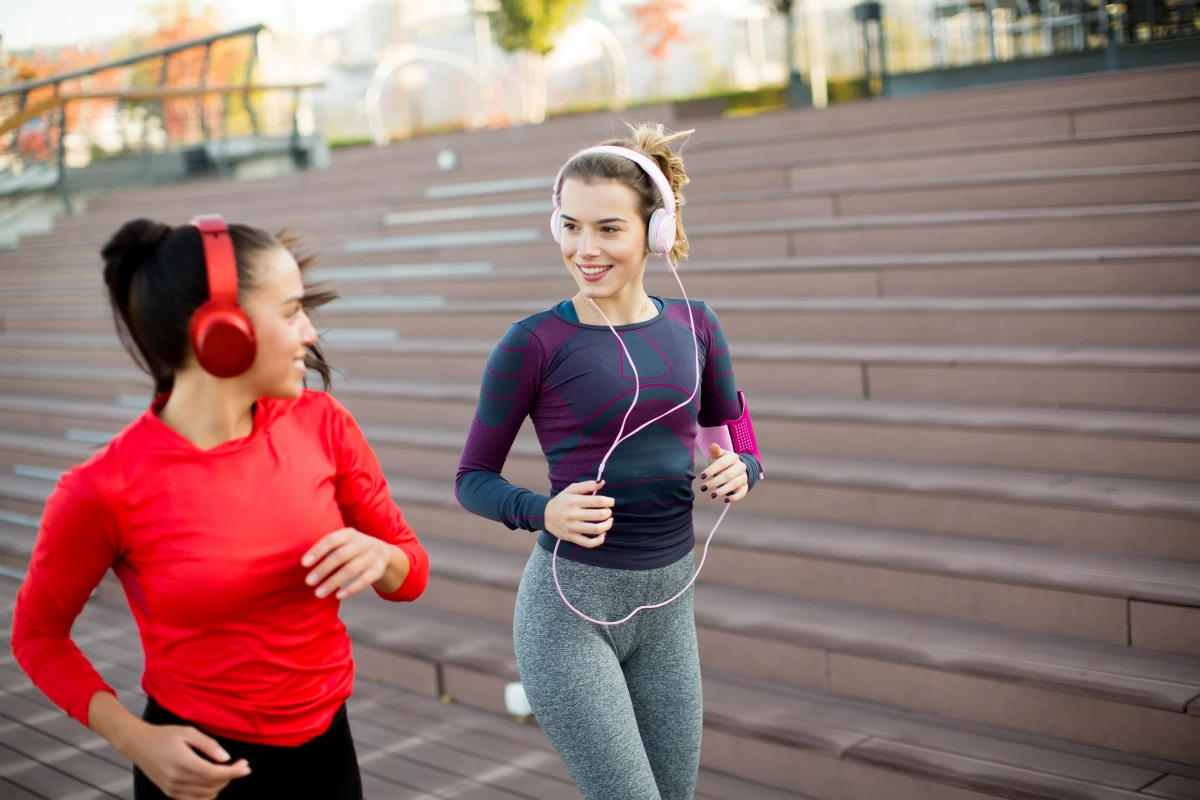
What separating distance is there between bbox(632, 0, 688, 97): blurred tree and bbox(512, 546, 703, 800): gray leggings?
14.8 meters

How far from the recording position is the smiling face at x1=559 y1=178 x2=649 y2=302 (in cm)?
209

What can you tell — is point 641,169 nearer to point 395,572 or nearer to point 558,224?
point 558,224

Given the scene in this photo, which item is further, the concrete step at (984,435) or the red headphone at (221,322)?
the concrete step at (984,435)

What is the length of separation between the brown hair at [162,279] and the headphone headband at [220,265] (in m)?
0.03

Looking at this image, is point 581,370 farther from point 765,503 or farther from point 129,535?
point 765,503

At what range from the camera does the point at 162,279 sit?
5.23ft

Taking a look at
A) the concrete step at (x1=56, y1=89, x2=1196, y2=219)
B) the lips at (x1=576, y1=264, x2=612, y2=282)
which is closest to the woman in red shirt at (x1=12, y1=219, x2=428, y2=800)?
the lips at (x1=576, y1=264, x2=612, y2=282)

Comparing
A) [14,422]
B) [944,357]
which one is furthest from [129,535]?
[14,422]

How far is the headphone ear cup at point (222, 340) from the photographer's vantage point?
1.53 m

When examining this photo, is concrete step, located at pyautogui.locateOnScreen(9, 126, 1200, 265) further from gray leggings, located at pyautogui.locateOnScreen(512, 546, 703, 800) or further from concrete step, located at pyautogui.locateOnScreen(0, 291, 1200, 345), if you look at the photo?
gray leggings, located at pyautogui.locateOnScreen(512, 546, 703, 800)

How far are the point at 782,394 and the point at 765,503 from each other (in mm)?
710

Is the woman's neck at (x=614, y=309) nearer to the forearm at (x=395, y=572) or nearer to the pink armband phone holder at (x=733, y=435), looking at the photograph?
the pink armband phone holder at (x=733, y=435)

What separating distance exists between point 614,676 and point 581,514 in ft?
1.13

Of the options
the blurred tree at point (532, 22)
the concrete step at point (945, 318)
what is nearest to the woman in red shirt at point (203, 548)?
the concrete step at point (945, 318)
